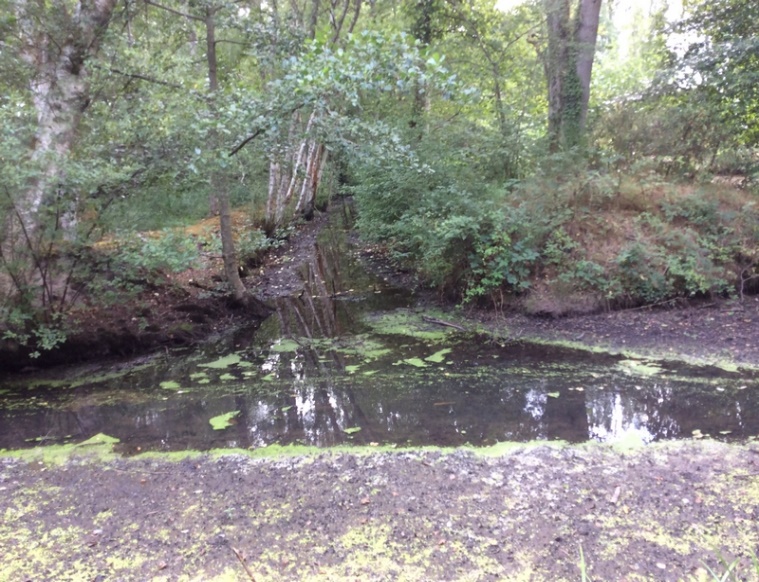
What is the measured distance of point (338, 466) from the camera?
4.03 metres

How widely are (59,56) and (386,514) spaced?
6915mm

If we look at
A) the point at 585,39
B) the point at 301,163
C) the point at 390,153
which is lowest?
the point at 390,153

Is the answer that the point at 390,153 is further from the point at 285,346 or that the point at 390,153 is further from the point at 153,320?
the point at 153,320

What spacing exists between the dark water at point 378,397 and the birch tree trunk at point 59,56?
223 centimetres

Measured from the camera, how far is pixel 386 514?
3377mm

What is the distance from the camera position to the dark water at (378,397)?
15.1 feet

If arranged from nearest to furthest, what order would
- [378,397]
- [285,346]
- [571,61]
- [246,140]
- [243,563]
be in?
[243,563]
[378,397]
[246,140]
[285,346]
[571,61]

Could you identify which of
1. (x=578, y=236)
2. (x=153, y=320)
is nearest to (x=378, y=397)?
(x=153, y=320)

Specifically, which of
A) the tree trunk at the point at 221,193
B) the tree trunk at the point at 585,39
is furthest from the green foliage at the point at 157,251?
the tree trunk at the point at 585,39

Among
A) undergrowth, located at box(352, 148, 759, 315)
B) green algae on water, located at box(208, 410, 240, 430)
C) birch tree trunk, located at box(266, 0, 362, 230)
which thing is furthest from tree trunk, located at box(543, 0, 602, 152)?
green algae on water, located at box(208, 410, 240, 430)

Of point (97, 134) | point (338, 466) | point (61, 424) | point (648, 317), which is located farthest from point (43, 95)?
point (648, 317)

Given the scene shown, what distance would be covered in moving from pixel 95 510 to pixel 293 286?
7.56 metres

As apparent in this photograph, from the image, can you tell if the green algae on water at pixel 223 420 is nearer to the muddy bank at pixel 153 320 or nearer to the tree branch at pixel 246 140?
the muddy bank at pixel 153 320

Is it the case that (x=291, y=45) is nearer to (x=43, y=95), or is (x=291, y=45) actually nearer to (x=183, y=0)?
(x=183, y=0)
